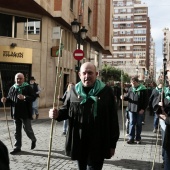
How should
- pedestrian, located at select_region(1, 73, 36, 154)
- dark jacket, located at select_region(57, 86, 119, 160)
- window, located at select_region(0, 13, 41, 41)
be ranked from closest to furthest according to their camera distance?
dark jacket, located at select_region(57, 86, 119, 160), pedestrian, located at select_region(1, 73, 36, 154), window, located at select_region(0, 13, 41, 41)

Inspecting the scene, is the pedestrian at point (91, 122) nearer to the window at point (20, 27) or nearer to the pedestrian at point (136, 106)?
the pedestrian at point (136, 106)

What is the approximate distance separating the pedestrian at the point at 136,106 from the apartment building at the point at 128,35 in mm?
98036

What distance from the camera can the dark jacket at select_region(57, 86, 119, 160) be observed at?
403cm

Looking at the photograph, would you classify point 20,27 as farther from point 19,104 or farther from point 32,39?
point 19,104

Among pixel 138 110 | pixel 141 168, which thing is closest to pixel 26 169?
pixel 141 168

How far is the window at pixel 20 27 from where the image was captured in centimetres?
2098

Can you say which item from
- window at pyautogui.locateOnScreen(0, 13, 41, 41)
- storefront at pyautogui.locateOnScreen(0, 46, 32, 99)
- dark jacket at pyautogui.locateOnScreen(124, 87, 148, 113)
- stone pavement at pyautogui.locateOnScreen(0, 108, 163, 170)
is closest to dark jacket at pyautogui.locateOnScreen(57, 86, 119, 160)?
stone pavement at pyautogui.locateOnScreen(0, 108, 163, 170)

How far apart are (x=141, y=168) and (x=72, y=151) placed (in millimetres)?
2778

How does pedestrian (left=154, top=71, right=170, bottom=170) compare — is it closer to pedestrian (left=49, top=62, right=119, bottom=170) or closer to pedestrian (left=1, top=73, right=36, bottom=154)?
pedestrian (left=49, top=62, right=119, bottom=170)

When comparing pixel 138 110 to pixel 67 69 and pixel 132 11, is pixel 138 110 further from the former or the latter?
pixel 132 11

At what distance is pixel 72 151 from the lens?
161 inches

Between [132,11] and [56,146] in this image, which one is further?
[132,11]

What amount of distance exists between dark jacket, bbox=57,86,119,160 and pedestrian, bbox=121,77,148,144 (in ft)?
16.2

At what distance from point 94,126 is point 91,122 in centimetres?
6
